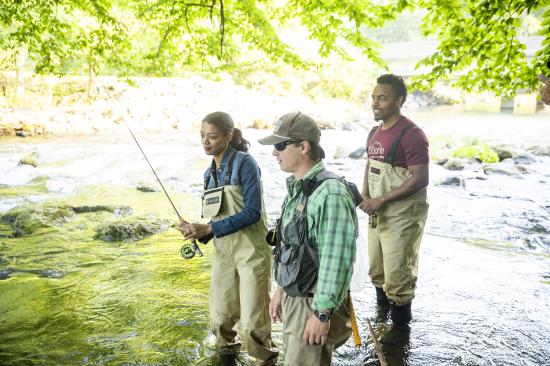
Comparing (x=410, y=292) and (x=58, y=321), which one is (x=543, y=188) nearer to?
(x=410, y=292)

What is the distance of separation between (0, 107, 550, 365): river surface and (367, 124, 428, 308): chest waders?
0.58 metres

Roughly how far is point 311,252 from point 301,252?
0.05 meters

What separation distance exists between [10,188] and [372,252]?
10.8m

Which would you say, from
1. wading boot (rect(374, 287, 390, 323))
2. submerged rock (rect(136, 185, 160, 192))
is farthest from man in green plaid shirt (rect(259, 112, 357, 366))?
submerged rock (rect(136, 185, 160, 192))

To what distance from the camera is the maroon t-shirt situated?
3.72 metres

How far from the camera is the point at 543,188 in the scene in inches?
453

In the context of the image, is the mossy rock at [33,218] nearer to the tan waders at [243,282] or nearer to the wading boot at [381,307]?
the tan waders at [243,282]

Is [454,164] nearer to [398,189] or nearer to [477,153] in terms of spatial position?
[477,153]

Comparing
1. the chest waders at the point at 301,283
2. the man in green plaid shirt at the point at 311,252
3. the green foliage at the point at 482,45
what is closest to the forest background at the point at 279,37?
the green foliage at the point at 482,45

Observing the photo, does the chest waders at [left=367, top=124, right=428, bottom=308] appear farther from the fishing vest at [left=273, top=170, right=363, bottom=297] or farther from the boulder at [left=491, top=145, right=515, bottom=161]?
the boulder at [left=491, top=145, right=515, bottom=161]

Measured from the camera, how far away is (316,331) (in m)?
2.25

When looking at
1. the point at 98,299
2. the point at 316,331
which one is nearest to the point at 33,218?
the point at 98,299

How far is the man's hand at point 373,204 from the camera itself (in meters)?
3.82

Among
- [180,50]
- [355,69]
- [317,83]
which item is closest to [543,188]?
[180,50]
